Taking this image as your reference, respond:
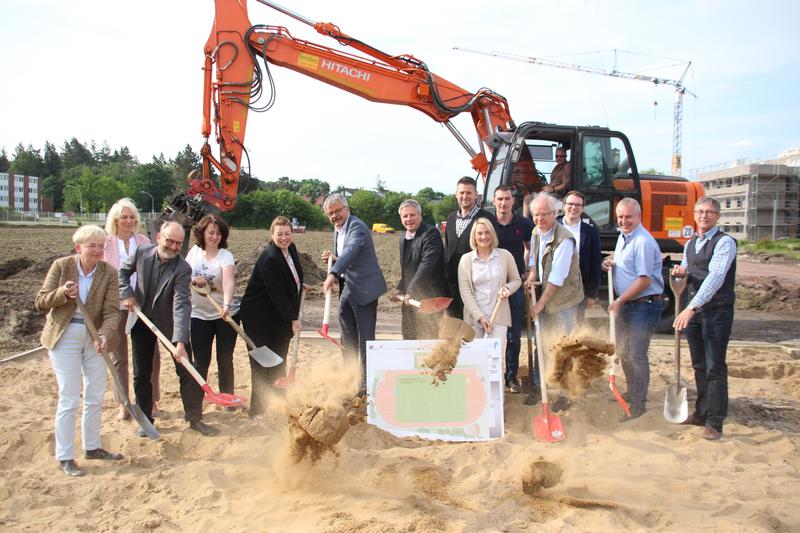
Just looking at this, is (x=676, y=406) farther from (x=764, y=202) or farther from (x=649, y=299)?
(x=764, y=202)

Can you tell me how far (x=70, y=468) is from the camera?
397 centimetres

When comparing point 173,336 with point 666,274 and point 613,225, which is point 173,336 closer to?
point 613,225

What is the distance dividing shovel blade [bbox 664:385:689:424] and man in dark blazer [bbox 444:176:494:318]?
6.36 feet

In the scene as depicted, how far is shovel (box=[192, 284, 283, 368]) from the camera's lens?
4805 mm

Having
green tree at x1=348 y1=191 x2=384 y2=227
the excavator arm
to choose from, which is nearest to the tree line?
green tree at x1=348 y1=191 x2=384 y2=227

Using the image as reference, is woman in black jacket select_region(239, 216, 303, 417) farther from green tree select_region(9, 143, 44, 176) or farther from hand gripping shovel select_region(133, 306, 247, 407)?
green tree select_region(9, 143, 44, 176)

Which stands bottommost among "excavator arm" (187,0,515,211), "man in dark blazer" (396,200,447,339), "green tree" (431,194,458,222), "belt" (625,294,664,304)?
"belt" (625,294,664,304)

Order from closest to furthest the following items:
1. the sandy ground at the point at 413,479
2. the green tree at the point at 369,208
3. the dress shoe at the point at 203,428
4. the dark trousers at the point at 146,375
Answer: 1. the sandy ground at the point at 413,479
2. the dark trousers at the point at 146,375
3. the dress shoe at the point at 203,428
4. the green tree at the point at 369,208

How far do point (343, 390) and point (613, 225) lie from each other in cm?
537

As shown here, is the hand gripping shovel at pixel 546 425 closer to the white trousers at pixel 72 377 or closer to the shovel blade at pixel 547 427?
the shovel blade at pixel 547 427

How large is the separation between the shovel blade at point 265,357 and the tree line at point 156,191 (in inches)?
1285

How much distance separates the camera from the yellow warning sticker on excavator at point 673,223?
29.2 ft

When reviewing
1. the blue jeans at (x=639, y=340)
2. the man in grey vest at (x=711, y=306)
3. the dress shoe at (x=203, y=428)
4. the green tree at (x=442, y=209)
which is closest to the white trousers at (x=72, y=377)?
the dress shoe at (x=203, y=428)

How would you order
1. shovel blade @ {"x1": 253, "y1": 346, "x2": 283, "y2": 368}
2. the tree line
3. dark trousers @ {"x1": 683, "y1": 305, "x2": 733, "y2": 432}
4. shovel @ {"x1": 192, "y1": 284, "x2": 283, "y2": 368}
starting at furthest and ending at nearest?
1. the tree line
2. shovel blade @ {"x1": 253, "y1": 346, "x2": 283, "y2": 368}
3. shovel @ {"x1": 192, "y1": 284, "x2": 283, "y2": 368}
4. dark trousers @ {"x1": 683, "y1": 305, "x2": 733, "y2": 432}
